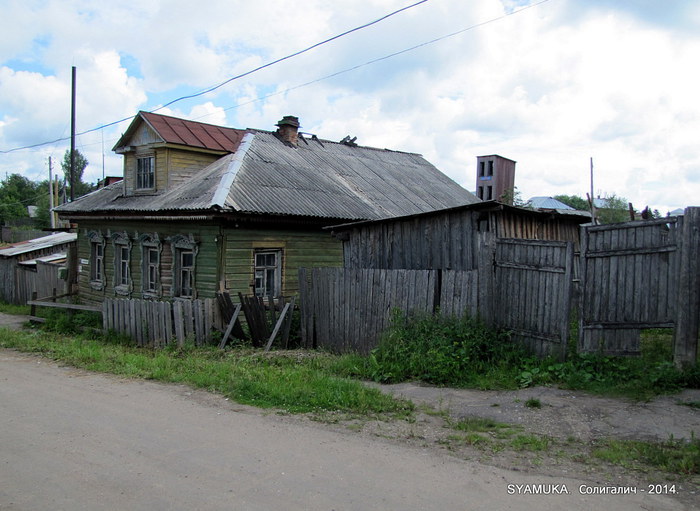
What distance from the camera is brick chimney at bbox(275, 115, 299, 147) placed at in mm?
18953

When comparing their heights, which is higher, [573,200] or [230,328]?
[573,200]

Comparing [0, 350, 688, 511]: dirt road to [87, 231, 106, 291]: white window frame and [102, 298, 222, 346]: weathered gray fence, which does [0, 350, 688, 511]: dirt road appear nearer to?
[102, 298, 222, 346]: weathered gray fence

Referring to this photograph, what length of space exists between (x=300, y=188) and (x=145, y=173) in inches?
198

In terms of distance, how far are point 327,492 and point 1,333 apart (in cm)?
1281

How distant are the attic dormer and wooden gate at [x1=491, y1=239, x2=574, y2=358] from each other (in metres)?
11.0

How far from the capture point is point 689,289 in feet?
21.6

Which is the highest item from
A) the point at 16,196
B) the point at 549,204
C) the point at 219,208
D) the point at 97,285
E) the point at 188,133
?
the point at 16,196

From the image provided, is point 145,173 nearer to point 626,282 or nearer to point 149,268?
point 149,268

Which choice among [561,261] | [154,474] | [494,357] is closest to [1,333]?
[154,474]

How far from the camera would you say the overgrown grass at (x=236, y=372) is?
6.87 m

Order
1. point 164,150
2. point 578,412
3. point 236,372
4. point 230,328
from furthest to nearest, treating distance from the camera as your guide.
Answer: point 164,150 → point 230,328 → point 236,372 → point 578,412

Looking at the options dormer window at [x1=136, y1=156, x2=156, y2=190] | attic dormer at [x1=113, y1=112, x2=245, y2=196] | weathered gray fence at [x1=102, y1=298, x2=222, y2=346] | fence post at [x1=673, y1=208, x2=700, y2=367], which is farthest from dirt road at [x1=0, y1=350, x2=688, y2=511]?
dormer window at [x1=136, y1=156, x2=156, y2=190]

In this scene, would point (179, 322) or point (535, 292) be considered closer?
point (535, 292)

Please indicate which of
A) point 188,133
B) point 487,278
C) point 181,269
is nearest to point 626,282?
point 487,278
